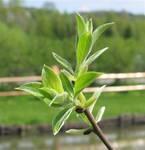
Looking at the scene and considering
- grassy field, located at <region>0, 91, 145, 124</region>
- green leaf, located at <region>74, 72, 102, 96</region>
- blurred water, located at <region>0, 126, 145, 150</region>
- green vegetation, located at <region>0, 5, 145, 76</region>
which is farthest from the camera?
green vegetation, located at <region>0, 5, 145, 76</region>

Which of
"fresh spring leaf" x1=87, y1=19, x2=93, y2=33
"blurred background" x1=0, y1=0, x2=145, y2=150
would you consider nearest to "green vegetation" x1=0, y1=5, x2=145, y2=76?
"blurred background" x1=0, y1=0, x2=145, y2=150

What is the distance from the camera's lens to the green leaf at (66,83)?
53 centimetres

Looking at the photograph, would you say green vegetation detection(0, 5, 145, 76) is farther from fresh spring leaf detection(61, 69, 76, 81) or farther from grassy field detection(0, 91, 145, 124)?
fresh spring leaf detection(61, 69, 76, 81)

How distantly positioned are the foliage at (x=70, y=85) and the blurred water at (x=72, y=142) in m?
6.79

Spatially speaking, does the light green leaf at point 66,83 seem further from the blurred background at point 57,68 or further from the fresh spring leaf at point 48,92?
the blurred background at point 57,68

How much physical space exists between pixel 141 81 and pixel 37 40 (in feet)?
7.63

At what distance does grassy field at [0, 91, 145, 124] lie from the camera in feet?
29.7

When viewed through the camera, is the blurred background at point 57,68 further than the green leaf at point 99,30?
Yes

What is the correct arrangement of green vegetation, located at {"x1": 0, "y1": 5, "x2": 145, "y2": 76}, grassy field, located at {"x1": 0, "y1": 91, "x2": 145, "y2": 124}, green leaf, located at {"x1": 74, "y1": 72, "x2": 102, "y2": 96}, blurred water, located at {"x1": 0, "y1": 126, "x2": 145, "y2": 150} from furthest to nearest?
green vegetation, located at {"x1": 0, "y1": 5, "x2": 145, "y2": 76}, grassy field, located at {"x1": 0, "y1": 91, "x2": 145, "y2": 124}, blurred water, located at {"x1": 0, "y1": 126, "x2": 145, "y2": 150}, green leaf, located at {"x1": 74, "y1": 72, "x2": 102, "y2": 96}

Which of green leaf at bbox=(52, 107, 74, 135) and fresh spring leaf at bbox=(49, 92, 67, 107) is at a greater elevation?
fresh spring leaf at bbox=(49, 92, 67, 107)

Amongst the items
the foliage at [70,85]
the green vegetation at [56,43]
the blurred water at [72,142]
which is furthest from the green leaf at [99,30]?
the green vegetation at [56,43]

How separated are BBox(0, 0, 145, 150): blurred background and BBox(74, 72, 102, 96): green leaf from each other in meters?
6.86

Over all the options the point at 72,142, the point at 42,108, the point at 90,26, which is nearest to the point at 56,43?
the point at 42,108

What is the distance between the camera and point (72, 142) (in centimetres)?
801
